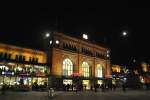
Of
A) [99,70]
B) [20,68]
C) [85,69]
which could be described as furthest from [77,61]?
[20,68]

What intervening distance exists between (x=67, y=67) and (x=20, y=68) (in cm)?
1453

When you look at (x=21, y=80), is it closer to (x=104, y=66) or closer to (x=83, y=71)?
(x=83, y=71)

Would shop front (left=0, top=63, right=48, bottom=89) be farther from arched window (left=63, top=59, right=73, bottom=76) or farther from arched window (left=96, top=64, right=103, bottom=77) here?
arched window (left=96, top=64, right=103, bottom=77)

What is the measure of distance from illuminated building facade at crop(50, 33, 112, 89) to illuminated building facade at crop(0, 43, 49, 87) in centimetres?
349

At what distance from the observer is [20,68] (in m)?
46.6

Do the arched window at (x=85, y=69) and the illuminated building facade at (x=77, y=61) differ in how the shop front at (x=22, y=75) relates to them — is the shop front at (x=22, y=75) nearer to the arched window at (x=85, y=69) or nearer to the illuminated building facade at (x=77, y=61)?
the illuminated building facade at (x=77, y=61)

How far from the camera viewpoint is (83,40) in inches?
2542

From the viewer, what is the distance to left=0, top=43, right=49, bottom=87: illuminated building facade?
4456 cm

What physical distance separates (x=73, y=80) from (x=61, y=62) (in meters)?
5.96

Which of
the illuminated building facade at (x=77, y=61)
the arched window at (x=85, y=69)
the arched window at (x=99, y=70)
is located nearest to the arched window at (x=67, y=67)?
the illuminated building facade at (x=77, y=61)

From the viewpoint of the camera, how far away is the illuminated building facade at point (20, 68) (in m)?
44.6

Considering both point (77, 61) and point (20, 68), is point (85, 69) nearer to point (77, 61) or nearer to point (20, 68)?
point (77, 61)

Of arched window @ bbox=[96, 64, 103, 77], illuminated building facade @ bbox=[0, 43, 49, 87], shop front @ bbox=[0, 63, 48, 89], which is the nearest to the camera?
shop front @ bbox=[0, 63, 48, 89]

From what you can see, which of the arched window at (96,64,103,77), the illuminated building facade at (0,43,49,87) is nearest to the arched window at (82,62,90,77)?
the arched window at (96,64,103,77)
